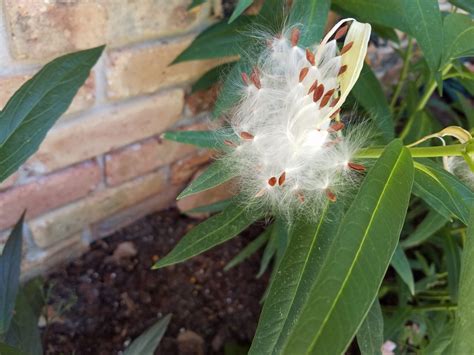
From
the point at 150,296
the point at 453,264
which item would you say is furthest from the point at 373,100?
the point at 150,296

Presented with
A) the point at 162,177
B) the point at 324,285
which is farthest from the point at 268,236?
the point at 324,285

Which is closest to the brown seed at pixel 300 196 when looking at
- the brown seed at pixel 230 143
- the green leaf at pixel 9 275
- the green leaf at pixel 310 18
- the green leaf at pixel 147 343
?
the brown seed at pixel 230 143

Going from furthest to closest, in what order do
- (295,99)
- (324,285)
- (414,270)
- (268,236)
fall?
(414,270), (268,236), (295,99), (324,285)

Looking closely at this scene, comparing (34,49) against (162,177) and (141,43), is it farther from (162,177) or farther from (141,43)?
(162,177)

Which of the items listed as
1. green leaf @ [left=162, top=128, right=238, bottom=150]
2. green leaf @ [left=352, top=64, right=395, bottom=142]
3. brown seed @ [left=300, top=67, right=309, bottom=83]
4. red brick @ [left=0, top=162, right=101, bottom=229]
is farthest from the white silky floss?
red brick @ [left=0, top=162, right=101, bottom=229]

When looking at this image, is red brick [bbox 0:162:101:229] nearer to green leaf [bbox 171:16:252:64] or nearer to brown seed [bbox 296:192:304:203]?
green leaf [bbox 171:16:252:64]

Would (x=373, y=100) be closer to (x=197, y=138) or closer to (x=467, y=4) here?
(x=467, y=4)
